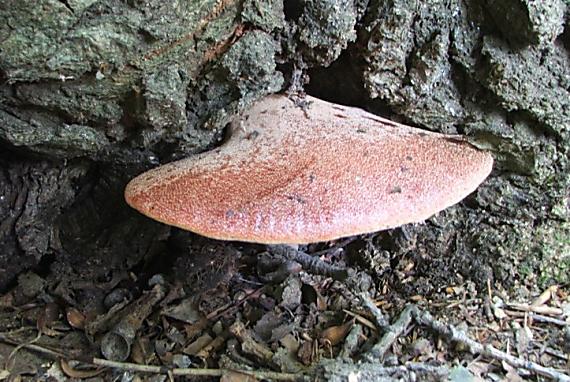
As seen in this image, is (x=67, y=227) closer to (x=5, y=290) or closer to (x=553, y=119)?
(x=5, y=290)

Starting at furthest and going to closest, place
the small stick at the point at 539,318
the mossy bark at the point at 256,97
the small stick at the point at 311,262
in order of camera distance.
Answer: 1. the small stick at the point at 311,262
2. the small stick at the point at 539,318
3. the mossy bark at the point at 256,97

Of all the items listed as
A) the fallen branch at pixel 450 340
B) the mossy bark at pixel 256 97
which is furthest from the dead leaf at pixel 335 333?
the mossy bark at pixel 256 97

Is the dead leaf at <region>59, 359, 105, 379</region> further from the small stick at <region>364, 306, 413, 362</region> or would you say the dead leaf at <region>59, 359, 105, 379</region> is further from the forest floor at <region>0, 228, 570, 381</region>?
the small stick at <region>364, 306, 413, 362</region>

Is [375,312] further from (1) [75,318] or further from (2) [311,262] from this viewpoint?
(1) [75,318]

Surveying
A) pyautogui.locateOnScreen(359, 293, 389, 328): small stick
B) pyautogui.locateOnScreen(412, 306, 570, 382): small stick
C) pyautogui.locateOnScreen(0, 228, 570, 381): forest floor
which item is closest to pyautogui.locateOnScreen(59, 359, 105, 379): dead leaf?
pyautogui.locateOnScreen(0, 228, 570, 381): forest floor

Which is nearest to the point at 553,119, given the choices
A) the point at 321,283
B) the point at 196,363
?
the point at 321,283

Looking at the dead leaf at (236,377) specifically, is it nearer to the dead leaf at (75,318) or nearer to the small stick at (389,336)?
the small stick at (389,336)
